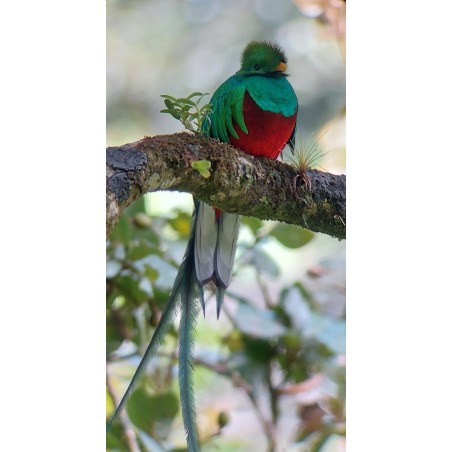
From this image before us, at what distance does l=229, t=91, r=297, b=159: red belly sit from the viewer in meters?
2.23

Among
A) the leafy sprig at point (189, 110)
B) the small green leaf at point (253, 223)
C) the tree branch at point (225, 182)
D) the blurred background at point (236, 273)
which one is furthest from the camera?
the small green leaf at point (253, 223)

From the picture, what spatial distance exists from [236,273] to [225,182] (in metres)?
0.35

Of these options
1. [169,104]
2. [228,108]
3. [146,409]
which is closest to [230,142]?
[228,108]

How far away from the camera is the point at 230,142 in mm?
2195

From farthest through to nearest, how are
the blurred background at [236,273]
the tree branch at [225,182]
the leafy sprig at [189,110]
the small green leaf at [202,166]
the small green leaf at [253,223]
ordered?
1. the small green leaf at [253,223]
2. the blurred background at [236,273]
3. the leafy sprig at [189,110]
4. the small green leaf at [202,166]
5. the tree branch at [225,182]

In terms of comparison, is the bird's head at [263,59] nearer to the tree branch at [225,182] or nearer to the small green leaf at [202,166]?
the tree branch at [225,182]

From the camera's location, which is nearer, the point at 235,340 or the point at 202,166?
the point at 202,166

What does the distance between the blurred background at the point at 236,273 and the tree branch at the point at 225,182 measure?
0.18 ft

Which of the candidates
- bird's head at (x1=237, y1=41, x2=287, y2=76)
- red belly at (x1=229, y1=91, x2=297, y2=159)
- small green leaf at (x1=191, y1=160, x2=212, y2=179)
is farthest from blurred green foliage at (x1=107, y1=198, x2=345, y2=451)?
bird's head at (x1=237, y1=41, x2=287, y2=76)

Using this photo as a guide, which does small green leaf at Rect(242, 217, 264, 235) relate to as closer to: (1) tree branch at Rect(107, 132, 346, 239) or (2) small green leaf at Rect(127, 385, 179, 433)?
(1) tree branch at Rect(107, 132, 346, 239)

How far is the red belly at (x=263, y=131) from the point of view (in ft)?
7.33

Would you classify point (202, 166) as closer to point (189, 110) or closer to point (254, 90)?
point (189, 110)

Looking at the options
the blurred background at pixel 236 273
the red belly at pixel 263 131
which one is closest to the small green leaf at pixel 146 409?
the blurred background at pixel 236 273
